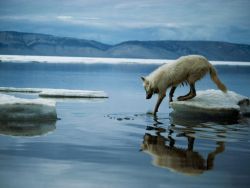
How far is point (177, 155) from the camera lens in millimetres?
8680

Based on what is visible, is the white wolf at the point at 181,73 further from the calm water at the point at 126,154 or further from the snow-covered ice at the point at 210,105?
the calm water at the point at 126,154

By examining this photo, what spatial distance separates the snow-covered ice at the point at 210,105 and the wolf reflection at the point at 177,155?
3.74 meters

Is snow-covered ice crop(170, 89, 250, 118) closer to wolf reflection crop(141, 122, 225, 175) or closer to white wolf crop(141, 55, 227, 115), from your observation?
white wolf crop(141, 55, 227, 115)

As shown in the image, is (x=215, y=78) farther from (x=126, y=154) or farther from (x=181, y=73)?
(x=126, y=154)

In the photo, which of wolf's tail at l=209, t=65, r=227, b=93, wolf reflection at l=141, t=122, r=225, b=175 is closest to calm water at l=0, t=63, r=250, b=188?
wolf reflection at l=141, t=122, r=225, b=175

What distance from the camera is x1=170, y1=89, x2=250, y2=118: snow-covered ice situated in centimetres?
1438

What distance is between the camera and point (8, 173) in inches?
283

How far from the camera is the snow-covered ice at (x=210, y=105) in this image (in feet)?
47.2

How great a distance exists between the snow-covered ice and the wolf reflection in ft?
12.3

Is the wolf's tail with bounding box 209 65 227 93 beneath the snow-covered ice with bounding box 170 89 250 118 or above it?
above

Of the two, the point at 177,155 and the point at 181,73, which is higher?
the point at 181,73

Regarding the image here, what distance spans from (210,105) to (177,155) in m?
6.14

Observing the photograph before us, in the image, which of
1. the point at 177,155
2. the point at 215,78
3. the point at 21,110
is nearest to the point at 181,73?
the point at 215,78

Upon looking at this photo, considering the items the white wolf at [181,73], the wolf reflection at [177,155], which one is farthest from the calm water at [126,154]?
the white wolf at [181,73]
